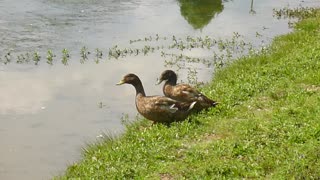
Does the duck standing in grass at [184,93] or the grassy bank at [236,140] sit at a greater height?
the duck standing in grass at [184,93]

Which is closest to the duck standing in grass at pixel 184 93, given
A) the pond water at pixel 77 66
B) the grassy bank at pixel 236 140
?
the grassy bank at pixel 236 140

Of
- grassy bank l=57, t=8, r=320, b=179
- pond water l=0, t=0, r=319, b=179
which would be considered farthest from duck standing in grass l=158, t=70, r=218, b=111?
pond water l=0, t=0, r=319, b=179

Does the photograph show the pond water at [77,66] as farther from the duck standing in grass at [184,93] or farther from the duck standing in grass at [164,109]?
the duck standing in grass at [184,93]

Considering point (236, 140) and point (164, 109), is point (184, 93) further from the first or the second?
point (236, 140)

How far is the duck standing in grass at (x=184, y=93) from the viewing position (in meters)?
10.7

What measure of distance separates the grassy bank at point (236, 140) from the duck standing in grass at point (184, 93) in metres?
0.19

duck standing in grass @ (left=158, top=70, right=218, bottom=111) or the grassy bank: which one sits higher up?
duck standing in grass @ (left=158, top=70, right=218, bottom=111)

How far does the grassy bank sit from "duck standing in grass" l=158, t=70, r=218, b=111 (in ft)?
0.61

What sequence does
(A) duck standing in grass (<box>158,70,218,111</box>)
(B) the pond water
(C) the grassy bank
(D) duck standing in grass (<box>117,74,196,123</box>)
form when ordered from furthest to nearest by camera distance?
(A) duck standing in grass (<box>158,70,218,111</box>)
(B) the pond water
(D) duck standing in grass (<box>117,74,196,123</box>)
(C) the grassy bank

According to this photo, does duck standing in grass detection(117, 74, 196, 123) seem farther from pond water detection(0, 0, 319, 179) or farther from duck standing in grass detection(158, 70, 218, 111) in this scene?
pond water detection(0, 0, 319, 179)

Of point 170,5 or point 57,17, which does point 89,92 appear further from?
point 170,5

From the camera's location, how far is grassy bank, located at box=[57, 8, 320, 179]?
312 inches

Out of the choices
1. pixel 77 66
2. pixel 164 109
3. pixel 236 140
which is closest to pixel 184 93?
pixel 164 109

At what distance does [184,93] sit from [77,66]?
18.0ft
